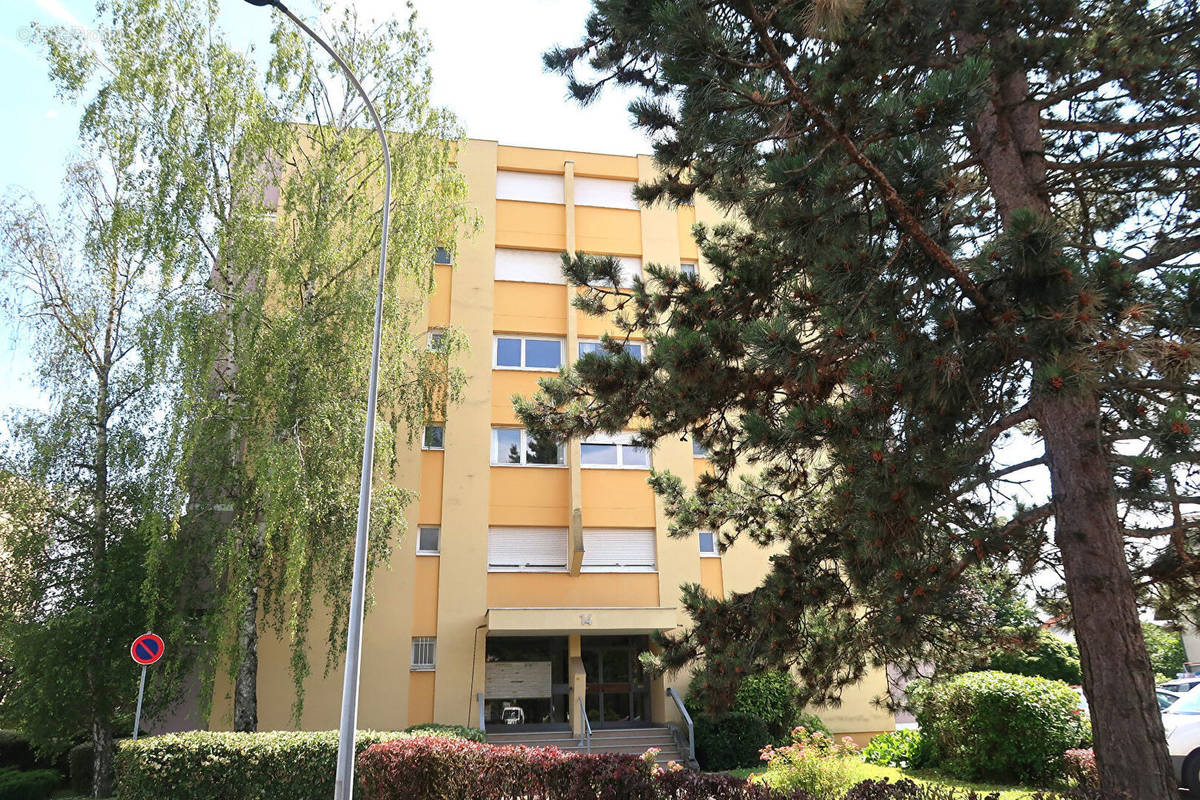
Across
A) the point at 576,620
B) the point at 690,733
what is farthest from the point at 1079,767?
the point at 576,620

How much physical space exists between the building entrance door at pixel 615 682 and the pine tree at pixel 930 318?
39.0 ft

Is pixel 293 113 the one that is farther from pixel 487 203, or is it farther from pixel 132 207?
pixel 487 203

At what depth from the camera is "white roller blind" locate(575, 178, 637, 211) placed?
21812 mm

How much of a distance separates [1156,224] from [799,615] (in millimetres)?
5059

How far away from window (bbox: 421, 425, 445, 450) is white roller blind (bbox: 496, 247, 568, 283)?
15.2 ft

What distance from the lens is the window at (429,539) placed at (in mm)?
17797

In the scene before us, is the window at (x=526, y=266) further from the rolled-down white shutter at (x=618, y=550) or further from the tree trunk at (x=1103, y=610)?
the tree trunk at (x=1103, y=610)

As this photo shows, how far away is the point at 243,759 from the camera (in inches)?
428

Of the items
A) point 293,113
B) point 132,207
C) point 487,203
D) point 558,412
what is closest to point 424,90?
point 293,113

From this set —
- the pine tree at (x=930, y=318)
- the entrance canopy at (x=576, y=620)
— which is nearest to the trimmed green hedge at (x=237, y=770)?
the entrance canopy at (x=576, y=620)

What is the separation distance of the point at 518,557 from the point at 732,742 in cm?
638

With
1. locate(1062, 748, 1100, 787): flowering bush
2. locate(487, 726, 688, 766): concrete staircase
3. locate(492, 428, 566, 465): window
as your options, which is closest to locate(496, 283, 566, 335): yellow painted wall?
locate(492, 428, 566, 465): window

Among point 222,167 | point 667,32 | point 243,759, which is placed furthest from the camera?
point 222,167

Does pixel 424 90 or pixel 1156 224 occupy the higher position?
pixel 424 90
